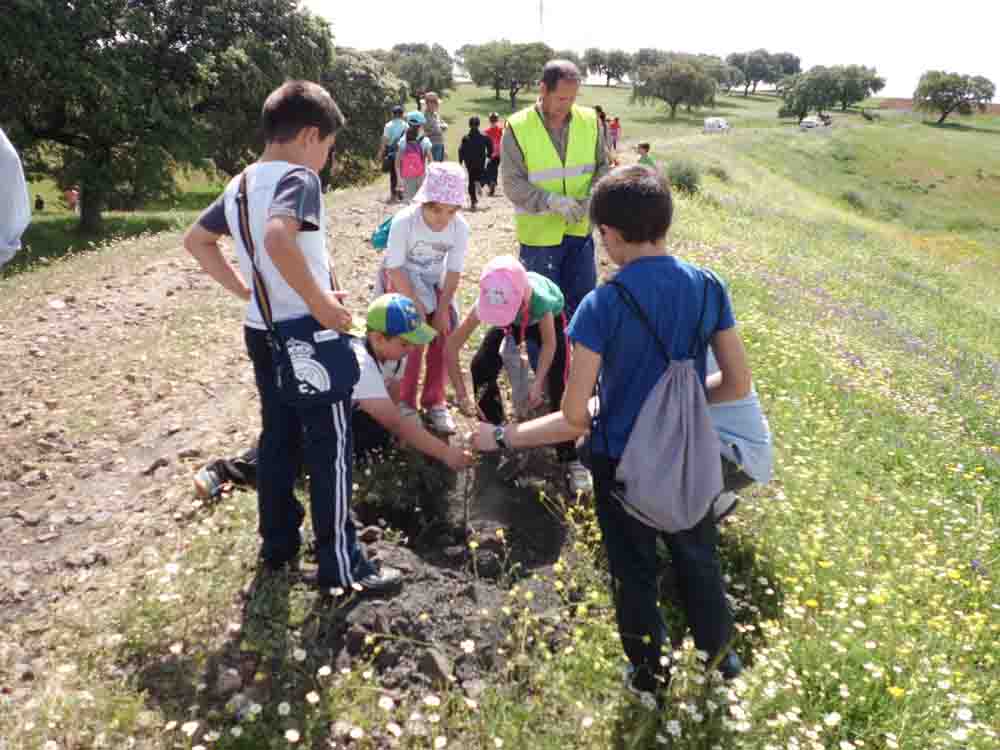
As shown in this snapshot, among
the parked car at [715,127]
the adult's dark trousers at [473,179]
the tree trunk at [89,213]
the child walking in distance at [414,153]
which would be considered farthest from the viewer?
the parked car at [715,127]

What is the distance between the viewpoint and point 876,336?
10672mm

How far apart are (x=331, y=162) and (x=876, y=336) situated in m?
25.3

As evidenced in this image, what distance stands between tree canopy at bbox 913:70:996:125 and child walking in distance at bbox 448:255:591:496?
110 m

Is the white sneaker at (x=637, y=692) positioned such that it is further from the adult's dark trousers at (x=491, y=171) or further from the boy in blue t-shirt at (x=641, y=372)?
the adult's dark trousers at (x=491, y=171)

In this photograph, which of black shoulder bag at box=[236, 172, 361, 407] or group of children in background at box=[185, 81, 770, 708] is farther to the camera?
black shoulder bag at box=[236, 172, 361, 407]

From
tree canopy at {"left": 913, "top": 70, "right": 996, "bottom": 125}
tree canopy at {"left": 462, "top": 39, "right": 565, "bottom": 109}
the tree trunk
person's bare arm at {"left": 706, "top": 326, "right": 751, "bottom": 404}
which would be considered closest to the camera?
person's bare arm at {"left": 706, "top": 326, "right": 751, "bottom": 404}

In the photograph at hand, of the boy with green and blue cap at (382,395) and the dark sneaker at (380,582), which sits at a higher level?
the boy with green and blue cap at (382,395)

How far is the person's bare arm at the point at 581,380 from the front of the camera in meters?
2.69

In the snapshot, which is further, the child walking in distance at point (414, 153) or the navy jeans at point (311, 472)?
the child walking in distance at point (414, 153)

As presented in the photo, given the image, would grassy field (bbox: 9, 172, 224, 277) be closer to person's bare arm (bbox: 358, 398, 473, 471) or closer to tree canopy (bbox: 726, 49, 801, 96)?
person's bare arm (bbox: 358, 398, 473, 471)

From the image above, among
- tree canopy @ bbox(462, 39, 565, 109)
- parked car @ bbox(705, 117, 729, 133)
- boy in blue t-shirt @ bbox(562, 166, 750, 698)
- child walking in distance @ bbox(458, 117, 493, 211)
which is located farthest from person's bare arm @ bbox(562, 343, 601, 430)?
tree canopy @ bbox(462, 39, 565, 109)

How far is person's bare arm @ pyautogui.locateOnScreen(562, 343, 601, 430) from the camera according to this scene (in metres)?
2.69

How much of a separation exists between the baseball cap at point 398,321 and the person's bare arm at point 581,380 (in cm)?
149

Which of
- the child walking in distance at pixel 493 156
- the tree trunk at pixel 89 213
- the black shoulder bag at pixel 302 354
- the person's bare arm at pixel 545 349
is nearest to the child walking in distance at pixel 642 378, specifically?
the black shoulder bag at pixel 302 354
